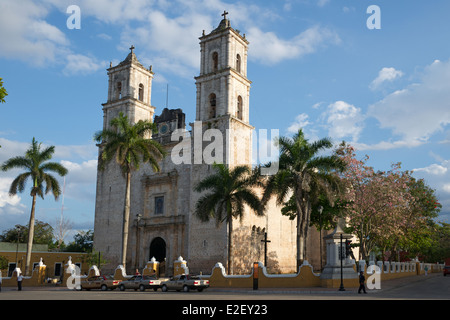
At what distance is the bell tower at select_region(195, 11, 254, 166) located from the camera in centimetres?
3891

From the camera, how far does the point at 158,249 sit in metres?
41.6

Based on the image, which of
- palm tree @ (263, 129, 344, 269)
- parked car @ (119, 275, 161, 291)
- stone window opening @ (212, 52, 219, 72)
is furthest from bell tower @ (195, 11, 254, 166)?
parked car @ (119, 275, 161, 291)

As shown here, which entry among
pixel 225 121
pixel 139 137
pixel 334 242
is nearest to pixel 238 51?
pixel 225 121

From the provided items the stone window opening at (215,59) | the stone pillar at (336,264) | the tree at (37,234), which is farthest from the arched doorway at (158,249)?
the tree at (37,234)

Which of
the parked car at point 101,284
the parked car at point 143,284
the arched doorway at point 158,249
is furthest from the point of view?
the arched doorway at point 158,249

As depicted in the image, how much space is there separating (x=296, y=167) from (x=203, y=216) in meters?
7.35

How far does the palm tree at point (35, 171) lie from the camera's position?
39.1 meters

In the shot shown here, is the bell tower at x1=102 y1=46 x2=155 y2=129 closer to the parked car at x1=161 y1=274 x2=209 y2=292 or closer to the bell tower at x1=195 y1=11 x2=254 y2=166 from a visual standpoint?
the bell tower at x1=195 y1=11 x2=254 y2=166

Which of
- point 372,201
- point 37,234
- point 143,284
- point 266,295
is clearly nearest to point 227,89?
point 372,201

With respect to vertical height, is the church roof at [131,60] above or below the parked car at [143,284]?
above

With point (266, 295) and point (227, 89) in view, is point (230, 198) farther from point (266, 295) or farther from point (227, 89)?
point (227, 89)

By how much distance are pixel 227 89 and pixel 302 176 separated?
514 inches

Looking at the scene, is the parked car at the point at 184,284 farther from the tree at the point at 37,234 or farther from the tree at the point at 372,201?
the tree at the point at 37,234

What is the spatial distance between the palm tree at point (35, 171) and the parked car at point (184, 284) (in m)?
17.6
